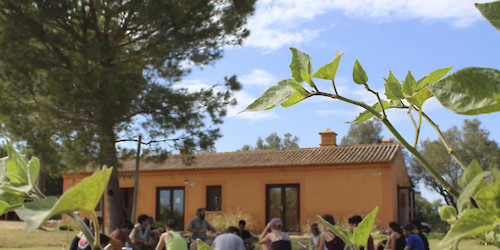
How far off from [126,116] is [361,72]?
13.5m

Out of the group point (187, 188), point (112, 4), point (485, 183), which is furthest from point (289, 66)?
point (187, 188)

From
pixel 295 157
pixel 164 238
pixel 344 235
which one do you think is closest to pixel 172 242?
pixel 164 238

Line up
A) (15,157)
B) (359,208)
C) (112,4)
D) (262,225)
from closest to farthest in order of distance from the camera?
(15,157)
(112,4)
(359,208)
(262,225)

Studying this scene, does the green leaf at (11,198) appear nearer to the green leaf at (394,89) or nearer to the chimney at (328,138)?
the green leaf at (394,89)

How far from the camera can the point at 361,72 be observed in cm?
48

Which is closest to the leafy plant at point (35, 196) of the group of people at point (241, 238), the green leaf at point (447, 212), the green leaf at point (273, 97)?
the green leaf at point (273, 97)

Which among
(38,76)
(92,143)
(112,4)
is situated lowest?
(92,143)

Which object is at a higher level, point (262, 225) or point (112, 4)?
point (112, 4)

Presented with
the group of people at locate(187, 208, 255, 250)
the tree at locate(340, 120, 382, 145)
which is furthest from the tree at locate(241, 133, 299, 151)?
the group of people at locate(187, 208, 255, 250)

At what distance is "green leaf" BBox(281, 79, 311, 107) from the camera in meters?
0.47

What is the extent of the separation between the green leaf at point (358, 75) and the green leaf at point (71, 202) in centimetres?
25

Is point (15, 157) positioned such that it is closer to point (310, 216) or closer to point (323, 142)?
point (310, 216)

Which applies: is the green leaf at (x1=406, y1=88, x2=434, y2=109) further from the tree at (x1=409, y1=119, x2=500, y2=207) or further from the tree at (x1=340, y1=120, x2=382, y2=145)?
the tree at (x1=340, y1=120, x2=382, y2=145)

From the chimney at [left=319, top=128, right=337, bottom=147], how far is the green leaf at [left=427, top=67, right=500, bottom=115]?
21.0 m
